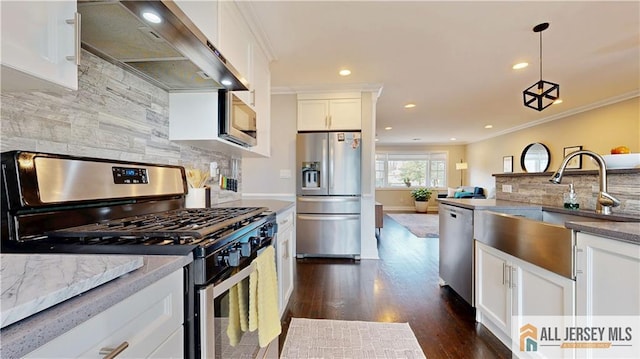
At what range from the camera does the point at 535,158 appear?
258 inches

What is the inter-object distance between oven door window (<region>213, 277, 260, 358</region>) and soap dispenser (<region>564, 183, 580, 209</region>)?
209cm

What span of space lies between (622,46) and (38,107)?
4.36 meters

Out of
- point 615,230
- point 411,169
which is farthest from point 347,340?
point 411,169

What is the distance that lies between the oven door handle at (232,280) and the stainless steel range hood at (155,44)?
36.4 inches

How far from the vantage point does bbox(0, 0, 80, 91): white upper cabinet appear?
626 millimetres

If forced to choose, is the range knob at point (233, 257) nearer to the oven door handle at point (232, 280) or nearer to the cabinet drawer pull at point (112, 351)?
the oven door handle at point (232, 280)

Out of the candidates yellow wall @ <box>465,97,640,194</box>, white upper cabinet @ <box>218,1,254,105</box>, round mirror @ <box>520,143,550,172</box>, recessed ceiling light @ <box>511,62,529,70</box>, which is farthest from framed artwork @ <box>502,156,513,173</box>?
white upper cabinet @ <box>218,1,254,105</box>

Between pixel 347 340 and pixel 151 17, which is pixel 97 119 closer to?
pixel 151 17

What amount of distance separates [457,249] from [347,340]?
1.23m

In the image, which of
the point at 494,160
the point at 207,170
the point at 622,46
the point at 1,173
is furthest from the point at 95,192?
the point at 494,160

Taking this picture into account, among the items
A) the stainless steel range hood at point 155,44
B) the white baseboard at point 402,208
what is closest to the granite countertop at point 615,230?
the stainless steel range hood at point 155,44

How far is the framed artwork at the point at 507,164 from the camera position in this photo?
7455 mm

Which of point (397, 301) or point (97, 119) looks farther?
point (397, 301)

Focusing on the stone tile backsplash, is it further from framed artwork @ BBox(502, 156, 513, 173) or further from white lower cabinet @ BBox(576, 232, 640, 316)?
framed artwork @ BBox(502, 156, 513, 173)
